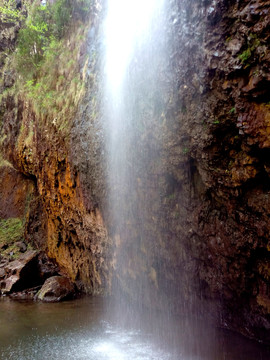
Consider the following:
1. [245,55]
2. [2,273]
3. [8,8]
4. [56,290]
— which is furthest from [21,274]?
[8,8]

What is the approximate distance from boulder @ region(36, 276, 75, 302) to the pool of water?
1646 mm

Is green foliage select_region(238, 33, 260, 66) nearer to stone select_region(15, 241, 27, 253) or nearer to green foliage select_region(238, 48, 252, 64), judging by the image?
green foliage select_region(238, 48, 252, 64)

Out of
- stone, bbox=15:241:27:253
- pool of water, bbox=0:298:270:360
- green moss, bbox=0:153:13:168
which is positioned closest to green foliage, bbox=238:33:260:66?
pool of water, bbox=0:298:270:360

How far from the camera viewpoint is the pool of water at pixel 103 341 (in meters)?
5.88

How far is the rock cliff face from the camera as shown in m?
5.33

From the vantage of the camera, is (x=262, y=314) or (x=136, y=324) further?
(x=136, y=324)

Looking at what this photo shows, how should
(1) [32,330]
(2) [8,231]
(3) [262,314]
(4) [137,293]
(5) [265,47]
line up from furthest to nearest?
(2) [8,231], (4) [137,293], (1) [32,330], (3) [262,314], (5) [265,47]

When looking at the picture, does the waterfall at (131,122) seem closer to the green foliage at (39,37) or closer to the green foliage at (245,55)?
the green foliage at (245,55)

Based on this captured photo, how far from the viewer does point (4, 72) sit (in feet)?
59.4

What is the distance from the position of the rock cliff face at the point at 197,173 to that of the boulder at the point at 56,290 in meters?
1.20

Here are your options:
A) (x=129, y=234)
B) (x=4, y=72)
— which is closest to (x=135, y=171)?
(x=129, y=234)

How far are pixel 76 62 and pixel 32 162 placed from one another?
17.2ft

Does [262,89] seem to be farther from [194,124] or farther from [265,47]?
[194,124]

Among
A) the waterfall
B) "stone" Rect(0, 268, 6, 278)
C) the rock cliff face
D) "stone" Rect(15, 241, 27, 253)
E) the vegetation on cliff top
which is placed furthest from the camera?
"stone" Rect(15, 241, 27, 253)
